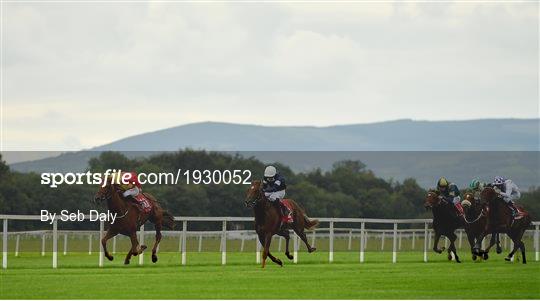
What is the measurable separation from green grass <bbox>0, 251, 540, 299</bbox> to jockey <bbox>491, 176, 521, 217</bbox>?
339 cm

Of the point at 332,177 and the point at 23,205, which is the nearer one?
the point at 23,205

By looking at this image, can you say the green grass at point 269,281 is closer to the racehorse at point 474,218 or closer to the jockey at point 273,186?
the jockey at point 273,186

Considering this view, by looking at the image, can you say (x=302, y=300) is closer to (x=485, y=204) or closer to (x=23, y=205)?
(x=485, y=204)

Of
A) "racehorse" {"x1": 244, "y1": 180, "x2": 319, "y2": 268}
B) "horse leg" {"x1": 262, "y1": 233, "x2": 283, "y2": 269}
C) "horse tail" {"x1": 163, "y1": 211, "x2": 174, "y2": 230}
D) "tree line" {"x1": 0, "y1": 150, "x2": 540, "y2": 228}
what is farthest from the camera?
"tree line" {"x1": 0, "y1": 150, "x2": 540, "y2": 228}

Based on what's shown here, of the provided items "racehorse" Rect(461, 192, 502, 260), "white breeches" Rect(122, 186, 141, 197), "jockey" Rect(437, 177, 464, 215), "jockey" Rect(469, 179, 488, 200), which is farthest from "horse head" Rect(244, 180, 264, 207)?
"jockey" Rect(469, 179, 488, 200)

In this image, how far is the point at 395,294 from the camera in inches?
730

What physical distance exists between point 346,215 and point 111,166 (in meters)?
13.6

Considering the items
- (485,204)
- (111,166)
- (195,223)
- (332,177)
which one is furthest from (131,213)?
(332,177)

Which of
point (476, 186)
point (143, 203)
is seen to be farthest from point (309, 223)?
point (476, 186)

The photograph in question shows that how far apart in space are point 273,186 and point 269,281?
5764 millimetres

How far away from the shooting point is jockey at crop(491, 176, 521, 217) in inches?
1188

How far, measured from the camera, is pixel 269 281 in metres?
20.8

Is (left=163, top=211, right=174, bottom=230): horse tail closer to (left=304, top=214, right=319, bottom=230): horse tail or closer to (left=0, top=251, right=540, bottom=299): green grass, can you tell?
(left=0, top=251, right=540, bottom=299): green grass

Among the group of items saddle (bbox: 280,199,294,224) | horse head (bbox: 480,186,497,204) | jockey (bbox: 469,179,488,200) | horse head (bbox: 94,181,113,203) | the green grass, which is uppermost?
jockey (bbox: 469,179,488,200)
